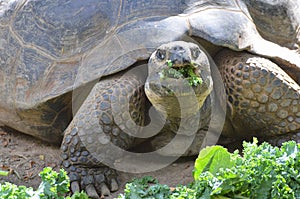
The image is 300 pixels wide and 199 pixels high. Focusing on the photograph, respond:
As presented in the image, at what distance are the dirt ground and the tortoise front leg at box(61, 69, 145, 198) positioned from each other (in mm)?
182

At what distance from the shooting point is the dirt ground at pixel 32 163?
446cm

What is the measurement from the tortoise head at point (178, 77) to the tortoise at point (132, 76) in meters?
0.02

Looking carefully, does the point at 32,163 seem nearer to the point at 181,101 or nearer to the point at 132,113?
the point at 132,113

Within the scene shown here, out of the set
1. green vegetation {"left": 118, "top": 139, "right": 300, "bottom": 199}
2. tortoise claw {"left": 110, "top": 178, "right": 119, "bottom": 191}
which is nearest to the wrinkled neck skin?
tortoise claw {"left": 110, "top": 178, "right": 119, "bottom": 191}

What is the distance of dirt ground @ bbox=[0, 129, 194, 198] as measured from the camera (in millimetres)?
4458

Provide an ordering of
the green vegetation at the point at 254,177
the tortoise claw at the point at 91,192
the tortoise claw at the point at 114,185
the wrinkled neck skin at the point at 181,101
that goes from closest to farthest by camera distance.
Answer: the green vegetation at the point at 254,177 → the wrinkled neck skin at the point at 181,101 → the tortoise claw at the point at 91,192 → the tortoise claw at the point at 114,185

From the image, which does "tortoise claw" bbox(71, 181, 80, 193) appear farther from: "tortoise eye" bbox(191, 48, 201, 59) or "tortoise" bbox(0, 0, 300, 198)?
"tortoise eye" bbox(191, 48, 201, 59)

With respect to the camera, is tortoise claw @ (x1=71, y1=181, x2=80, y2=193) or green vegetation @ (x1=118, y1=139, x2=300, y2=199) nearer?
green vegetation @ (x1=118, y1=139, x2=300, y2=199)

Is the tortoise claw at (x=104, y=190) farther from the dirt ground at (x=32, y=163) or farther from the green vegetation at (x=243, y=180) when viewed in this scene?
the green vegetation at (x=243, y=180)

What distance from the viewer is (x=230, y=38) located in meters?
4.48

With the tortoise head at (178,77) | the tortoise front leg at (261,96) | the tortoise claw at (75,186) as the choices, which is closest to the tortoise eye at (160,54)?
the tortoise head at (178,77)

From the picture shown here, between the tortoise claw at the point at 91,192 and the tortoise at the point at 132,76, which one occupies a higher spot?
the tortoise at the point at 132,76

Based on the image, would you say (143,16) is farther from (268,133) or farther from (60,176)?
(60,176)

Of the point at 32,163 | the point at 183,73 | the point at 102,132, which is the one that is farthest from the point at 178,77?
the point at 32,163
